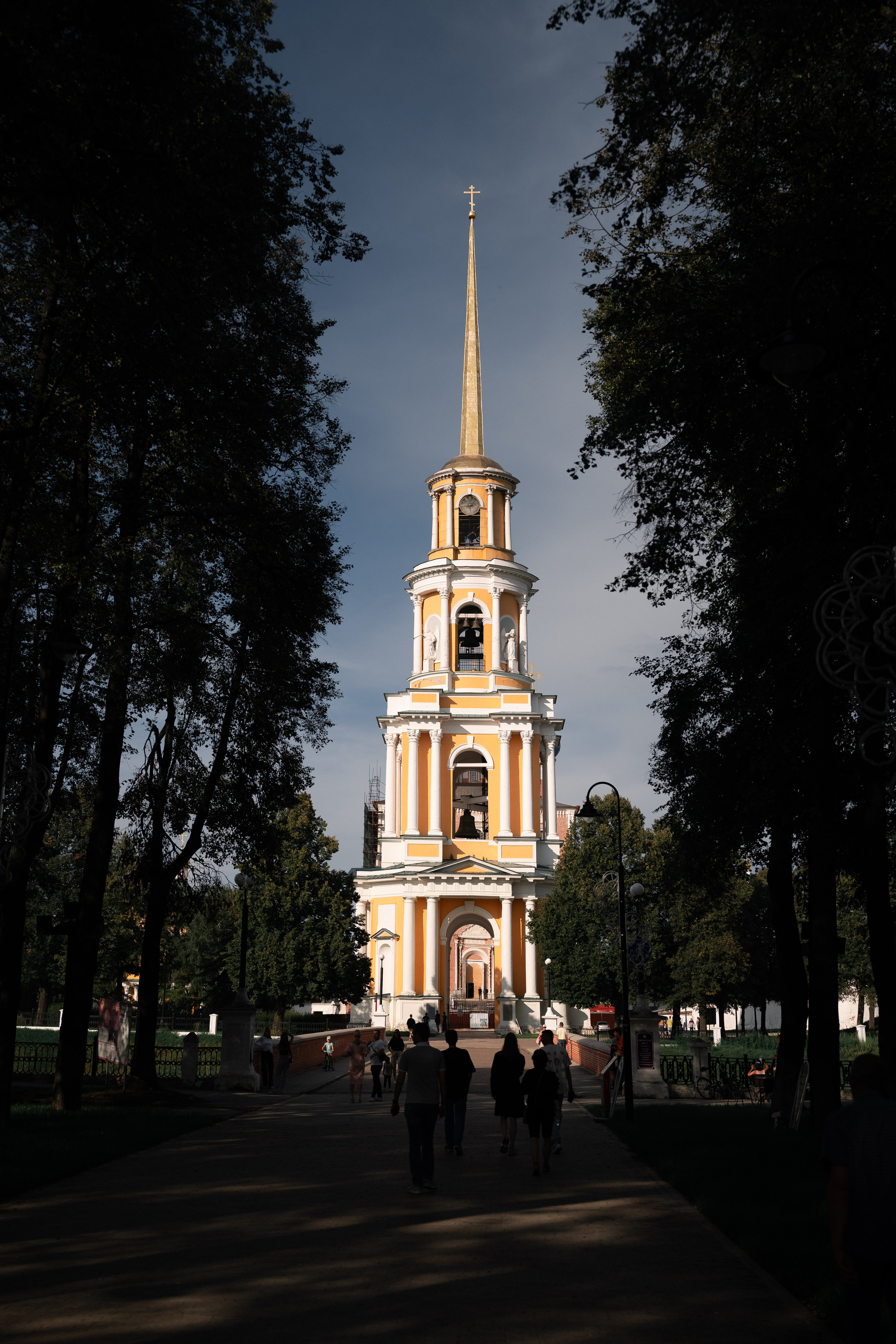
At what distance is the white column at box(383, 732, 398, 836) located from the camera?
59375 millimetres

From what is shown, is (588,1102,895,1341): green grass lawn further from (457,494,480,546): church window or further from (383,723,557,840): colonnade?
(457,494,480,546): church window

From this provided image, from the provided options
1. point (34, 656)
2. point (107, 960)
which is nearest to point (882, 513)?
point (34, 656)

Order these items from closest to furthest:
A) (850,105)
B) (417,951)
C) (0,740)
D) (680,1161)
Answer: (850,105)
(680,1161)
(0,740)
(417,951)

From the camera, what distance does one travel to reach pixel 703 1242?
9.15 meters

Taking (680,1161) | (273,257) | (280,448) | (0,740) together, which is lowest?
(680,1161)

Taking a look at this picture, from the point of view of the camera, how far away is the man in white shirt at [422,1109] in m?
11.5

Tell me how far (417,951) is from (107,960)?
19.0 meters

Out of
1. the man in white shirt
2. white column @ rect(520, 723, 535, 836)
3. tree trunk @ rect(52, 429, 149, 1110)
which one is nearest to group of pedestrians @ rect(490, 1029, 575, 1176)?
the man in white shirt

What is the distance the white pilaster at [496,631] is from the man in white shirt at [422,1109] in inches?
1899

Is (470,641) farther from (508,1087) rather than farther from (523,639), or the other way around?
(508,1087)

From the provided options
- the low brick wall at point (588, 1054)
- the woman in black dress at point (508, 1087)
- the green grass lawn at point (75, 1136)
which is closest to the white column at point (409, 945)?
the low brick wall at point (588, 1054)

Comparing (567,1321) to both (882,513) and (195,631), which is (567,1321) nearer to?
(882,513)

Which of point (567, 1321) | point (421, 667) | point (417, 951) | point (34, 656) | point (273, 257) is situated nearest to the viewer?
point (567, 1321)

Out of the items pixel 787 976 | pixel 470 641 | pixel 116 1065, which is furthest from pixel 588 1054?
pixel 470 641
